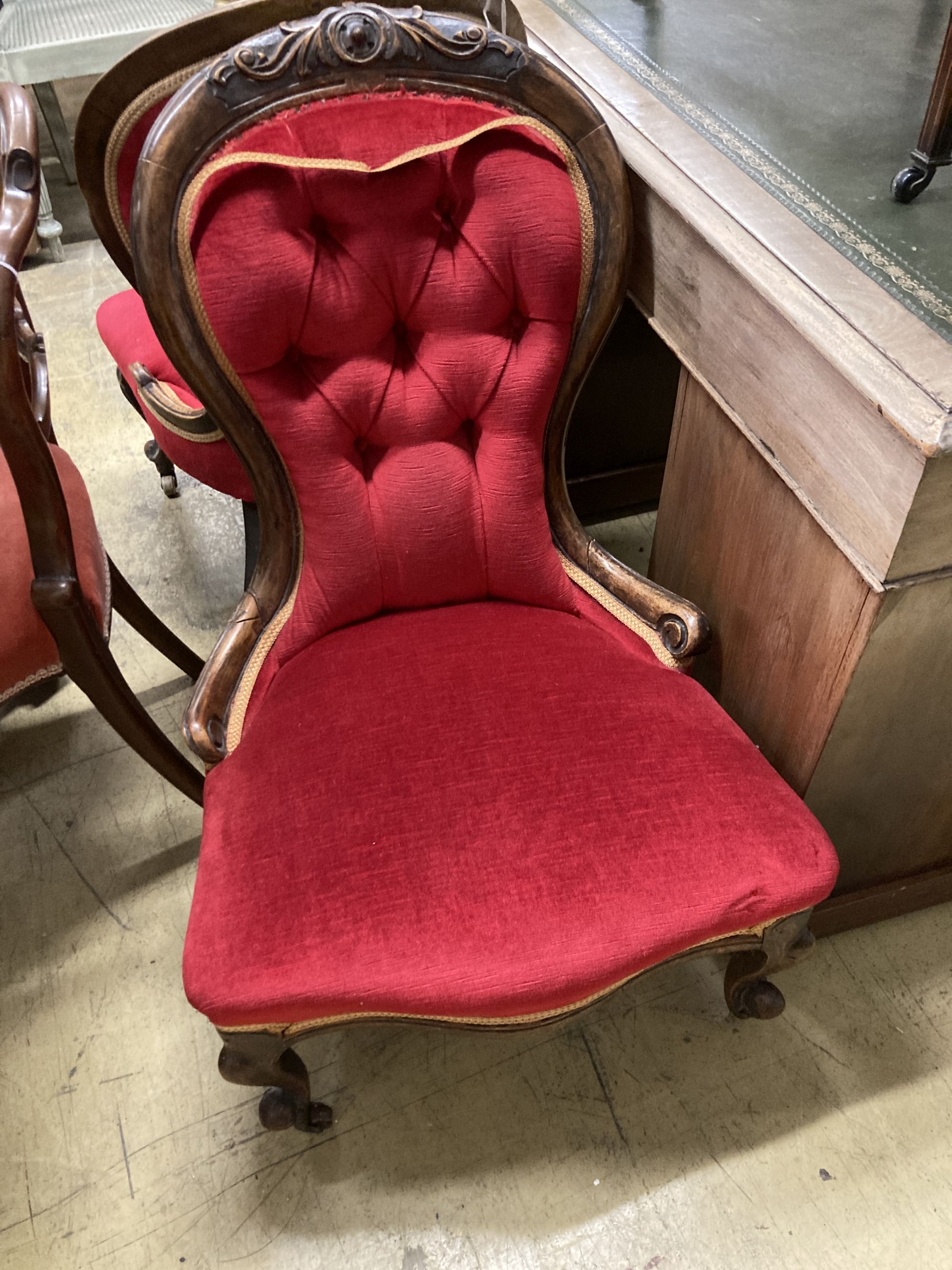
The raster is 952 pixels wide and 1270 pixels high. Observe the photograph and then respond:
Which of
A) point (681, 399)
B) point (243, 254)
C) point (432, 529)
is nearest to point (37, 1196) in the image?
point (432, 529)

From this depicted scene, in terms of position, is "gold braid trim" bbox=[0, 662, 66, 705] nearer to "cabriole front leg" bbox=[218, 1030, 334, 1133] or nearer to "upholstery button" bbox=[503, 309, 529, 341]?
"cabriole front leg" bbox=[218, 1030, 334, 1133]

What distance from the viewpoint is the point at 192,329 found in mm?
932

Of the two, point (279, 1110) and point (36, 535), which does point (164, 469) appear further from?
point (279, 1110)

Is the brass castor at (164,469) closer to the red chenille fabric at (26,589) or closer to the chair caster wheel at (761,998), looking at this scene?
the red chenille fabric at (26,589)

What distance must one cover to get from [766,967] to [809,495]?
1.75 ft

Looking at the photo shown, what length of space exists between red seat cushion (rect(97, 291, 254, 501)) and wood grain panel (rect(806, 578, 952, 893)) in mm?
847

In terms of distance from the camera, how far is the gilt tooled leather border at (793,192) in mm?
832

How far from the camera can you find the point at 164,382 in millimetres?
1475

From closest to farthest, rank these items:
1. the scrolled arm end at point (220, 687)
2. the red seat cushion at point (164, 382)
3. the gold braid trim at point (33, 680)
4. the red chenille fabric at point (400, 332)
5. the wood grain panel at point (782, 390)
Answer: the wood grain panel at point (782, 390)
the red chenille fabric at point (400, 332)
the scrolled arm end at point (220, 687)
the gold braid trim at point (33, 680)
the red seat cushion at point (164, 382)

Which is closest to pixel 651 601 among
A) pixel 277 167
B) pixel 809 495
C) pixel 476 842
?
pixel 809 495

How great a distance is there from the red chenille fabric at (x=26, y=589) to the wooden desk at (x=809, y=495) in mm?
779

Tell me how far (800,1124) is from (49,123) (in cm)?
337

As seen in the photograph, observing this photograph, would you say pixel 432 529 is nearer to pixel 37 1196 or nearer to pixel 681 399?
pixel 681 399

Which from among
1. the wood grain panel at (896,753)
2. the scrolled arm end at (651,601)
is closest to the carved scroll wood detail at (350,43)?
the scrolled arm end at (651,601)
